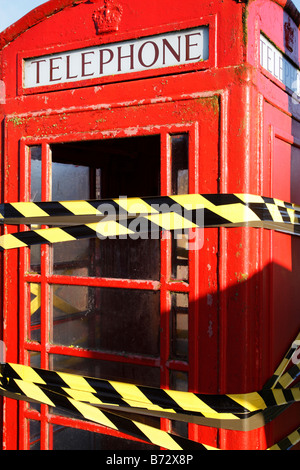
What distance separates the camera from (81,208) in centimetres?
196

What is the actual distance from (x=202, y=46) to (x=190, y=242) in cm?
73

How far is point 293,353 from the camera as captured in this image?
1.95 m

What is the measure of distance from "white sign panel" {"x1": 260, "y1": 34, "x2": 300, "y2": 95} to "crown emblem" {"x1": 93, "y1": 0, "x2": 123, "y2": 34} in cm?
59

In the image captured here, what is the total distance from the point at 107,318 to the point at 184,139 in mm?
1750

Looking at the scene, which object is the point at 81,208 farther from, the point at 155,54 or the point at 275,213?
the point at 275,213

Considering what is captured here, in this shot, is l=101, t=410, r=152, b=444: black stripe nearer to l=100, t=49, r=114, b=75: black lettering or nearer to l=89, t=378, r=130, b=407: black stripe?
l=89, t=378, r=130, b=407: black stripe

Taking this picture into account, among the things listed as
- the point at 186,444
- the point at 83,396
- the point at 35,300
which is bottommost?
the point at 186,444

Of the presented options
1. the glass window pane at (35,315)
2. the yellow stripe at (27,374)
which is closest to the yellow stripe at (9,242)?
the glass window pane at (35,315)

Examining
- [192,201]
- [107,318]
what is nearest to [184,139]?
[192,201]

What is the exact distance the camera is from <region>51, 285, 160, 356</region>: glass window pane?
3.03 meters

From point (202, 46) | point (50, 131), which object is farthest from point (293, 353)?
point (50, 131)

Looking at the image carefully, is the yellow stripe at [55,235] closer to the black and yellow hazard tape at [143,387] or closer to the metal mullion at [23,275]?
the black and yellow hazard tape at [143,387]
